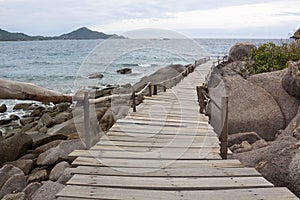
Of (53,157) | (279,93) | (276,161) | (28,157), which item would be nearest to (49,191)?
(276,161)

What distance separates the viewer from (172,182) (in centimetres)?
324

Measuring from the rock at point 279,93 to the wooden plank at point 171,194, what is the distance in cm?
570

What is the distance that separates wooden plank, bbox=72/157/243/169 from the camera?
374 cm

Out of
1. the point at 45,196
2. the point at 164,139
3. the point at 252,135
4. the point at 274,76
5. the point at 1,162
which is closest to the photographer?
the point at 45,196

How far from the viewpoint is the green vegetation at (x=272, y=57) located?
13.4m

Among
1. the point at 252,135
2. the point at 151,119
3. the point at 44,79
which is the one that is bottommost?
the point at 44,79

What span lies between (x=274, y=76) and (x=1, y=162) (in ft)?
26.3

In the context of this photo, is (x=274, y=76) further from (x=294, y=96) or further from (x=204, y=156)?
(x=204, y=156)

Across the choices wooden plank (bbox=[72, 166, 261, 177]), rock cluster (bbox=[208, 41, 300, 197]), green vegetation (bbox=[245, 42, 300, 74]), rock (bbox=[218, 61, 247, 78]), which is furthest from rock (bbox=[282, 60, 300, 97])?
rock (bbox=[218, 61, 247, 78])

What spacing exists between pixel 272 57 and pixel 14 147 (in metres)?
11.1

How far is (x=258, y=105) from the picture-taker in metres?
8.38

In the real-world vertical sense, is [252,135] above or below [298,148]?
below

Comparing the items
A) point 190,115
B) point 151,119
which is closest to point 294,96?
point 190,115

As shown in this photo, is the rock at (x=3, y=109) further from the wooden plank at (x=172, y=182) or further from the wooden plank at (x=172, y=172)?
the wooden plank at (x=172, y=182)
